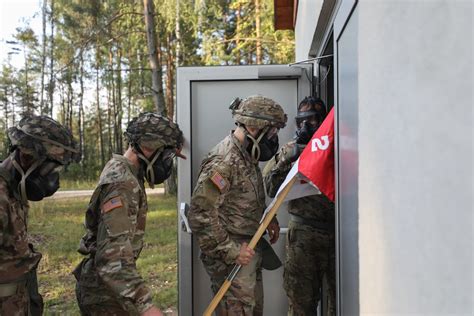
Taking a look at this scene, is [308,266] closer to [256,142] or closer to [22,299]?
[256,142]

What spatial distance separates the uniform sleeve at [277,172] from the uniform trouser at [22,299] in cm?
165

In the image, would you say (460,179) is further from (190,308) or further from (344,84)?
Answer: (190,308)

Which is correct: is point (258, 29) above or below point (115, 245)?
above

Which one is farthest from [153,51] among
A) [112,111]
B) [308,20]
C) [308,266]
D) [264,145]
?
[112,111]

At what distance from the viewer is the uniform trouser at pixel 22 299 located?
2166 mm

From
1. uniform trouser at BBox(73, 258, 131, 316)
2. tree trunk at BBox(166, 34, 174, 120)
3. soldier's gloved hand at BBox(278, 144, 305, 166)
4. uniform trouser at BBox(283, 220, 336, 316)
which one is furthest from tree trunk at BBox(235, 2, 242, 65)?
uniform trouser at BBox(73, 258, 131, 316)

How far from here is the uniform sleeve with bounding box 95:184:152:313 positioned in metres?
2.22

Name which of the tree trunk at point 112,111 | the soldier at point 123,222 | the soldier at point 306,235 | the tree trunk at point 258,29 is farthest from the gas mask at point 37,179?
the tree trunk at point 112,111

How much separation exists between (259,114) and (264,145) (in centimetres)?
21

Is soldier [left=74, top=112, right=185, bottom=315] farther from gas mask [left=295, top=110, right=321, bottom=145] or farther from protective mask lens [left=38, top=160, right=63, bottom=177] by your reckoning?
gas mask [left=295, top=110, right=321, bottom=145]

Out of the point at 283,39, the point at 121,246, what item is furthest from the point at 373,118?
the point at 283,39

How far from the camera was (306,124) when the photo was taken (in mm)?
3035

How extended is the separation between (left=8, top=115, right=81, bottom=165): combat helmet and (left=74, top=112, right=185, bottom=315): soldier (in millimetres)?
238

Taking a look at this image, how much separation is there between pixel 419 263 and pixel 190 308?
2848mm
